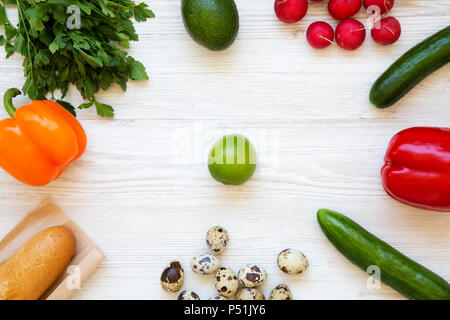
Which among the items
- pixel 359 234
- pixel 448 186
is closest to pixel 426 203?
pixel 448 186

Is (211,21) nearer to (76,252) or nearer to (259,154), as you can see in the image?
(259,154)

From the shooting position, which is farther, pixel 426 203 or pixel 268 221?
pixel 268 221

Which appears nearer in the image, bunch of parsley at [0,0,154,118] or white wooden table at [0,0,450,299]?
bunch of parsley at [0,0,154,118]

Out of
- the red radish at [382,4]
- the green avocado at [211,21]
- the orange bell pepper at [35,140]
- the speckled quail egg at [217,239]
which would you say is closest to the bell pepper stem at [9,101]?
the orange bell pepper at [35,140]

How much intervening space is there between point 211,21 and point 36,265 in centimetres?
69

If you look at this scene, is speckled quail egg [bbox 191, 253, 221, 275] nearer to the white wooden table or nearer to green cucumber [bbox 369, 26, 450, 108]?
the white wooden table

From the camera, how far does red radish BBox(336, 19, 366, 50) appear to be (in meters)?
0.98

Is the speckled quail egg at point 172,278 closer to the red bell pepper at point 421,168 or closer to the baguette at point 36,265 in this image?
the baguette at point 36,265

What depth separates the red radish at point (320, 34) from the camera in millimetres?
986

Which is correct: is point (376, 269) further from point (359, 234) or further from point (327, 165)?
point (327, 165)

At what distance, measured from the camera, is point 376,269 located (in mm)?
963

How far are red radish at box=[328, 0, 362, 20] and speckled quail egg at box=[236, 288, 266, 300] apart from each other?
70 centimetres

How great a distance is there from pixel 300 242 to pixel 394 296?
10.5 inches

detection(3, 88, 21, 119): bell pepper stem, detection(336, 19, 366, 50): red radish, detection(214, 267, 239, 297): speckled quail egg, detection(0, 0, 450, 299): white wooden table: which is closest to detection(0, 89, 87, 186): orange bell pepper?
detection(3, 88, 21, 119): bell pepper stem
